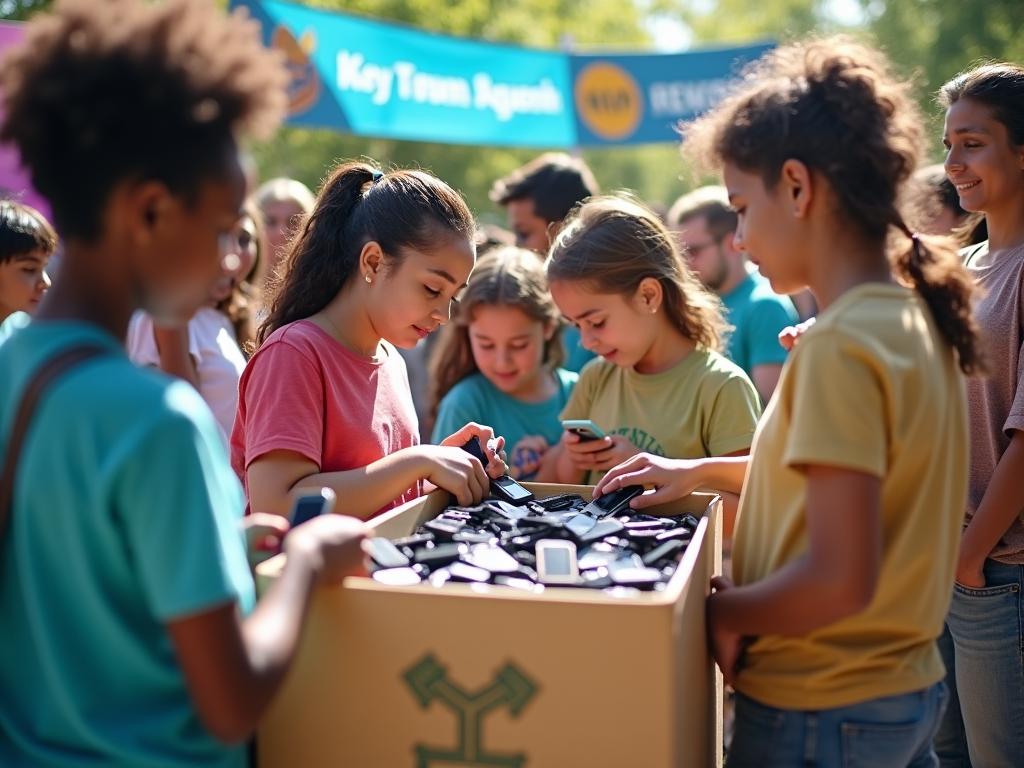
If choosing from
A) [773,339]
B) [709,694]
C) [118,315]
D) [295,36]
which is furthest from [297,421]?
[295,36]

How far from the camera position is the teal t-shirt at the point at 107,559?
1.29 meters

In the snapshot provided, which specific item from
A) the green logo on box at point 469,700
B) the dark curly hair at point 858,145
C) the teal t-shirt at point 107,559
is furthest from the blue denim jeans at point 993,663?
the teal t-shirt at point 107,559

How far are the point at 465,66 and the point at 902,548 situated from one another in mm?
6868

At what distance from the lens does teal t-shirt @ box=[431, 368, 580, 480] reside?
398 cm

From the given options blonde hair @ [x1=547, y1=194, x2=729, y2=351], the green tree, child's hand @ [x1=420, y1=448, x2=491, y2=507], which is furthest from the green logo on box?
the green tree

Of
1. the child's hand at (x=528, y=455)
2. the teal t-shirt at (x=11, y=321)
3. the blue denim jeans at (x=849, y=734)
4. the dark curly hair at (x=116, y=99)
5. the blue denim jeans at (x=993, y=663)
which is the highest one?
the dark curly hair at (x=116, y=99)

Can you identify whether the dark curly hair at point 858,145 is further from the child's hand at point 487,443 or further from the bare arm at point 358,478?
the child's hand at point 487,443

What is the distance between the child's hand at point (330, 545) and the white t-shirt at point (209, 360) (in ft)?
7.16

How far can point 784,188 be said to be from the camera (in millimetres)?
1824

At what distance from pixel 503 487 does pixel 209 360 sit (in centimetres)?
169

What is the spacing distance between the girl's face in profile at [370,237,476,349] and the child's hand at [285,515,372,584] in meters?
1.01

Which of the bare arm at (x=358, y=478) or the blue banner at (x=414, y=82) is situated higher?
the blue banner at (x=414, y=82)

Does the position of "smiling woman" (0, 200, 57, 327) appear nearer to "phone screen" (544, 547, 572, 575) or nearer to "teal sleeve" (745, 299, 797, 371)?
"phone screen" (544, 547, 572, 575)

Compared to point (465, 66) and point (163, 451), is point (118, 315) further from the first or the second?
point (465, 66)
